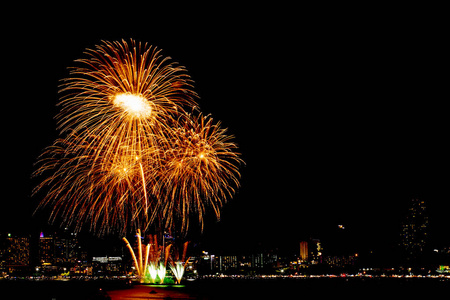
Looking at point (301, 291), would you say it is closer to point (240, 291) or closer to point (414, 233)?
point (240, 291)

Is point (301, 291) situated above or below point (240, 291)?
below

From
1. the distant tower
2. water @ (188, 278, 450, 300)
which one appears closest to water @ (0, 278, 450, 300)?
water @ (188, 278, 450, 300)

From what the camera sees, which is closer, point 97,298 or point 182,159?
point 97,298

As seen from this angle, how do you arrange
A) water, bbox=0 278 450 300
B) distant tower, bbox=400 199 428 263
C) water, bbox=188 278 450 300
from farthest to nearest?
distant tower, bbox=400 199 428 263 → water, bbox=188 278 450 300 → water, bbox=0 278 450 300

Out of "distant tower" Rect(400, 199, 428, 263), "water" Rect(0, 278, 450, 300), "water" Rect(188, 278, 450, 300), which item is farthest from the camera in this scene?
"distant tower" Rect(400, 199, 428, 263)

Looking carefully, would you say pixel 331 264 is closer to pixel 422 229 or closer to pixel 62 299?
pixel 422 229

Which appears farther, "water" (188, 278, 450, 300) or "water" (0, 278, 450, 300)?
"water" (188, 278, 450, 300)

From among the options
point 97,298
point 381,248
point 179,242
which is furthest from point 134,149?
point 381,248

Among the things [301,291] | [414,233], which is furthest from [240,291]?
[414,233]

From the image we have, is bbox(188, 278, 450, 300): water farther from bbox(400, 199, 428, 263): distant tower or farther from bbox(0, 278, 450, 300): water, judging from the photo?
bbox(400, 199, 428, 263): distant tower
